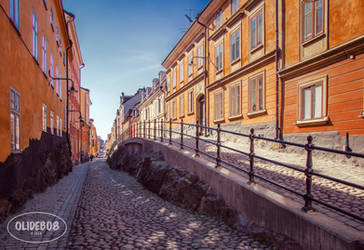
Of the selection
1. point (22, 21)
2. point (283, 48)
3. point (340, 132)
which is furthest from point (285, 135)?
point (22, 21)

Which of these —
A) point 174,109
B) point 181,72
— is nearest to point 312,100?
point 181,72

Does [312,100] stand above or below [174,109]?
below

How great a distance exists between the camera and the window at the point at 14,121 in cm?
689

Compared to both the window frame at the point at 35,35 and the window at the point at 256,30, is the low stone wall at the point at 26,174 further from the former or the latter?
the window at the point at 256,30

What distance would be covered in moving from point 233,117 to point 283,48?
15.0 feet

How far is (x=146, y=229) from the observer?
18.8 ft

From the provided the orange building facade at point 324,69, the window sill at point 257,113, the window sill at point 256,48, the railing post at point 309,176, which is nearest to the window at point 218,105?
the window sill at point 257,113

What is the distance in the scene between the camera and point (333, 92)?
8938 mm

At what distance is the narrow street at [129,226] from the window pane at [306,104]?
562 cm

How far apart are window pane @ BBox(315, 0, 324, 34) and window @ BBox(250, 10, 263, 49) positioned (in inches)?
124

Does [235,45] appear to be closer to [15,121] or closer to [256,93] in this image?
[256,93]

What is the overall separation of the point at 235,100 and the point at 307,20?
5542 mm

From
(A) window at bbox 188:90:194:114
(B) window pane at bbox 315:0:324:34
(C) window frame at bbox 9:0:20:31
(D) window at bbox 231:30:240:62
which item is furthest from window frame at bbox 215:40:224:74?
(C) window frame at bbox 9:0:20:31

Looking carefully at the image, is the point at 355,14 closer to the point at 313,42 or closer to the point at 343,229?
the point at 313,42
